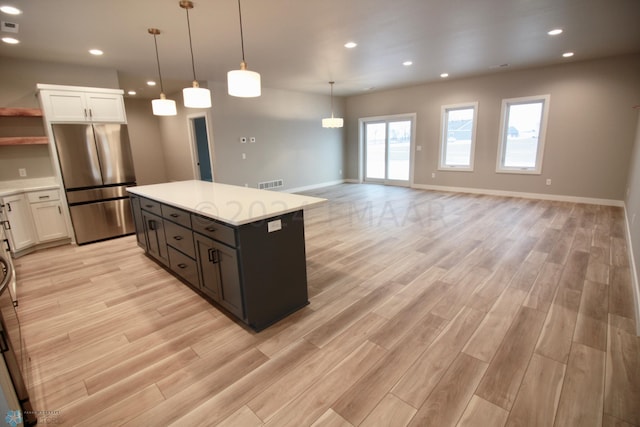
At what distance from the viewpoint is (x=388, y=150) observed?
8859 millimetres

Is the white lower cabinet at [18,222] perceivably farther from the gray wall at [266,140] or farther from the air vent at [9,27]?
the gray wall at [266,140]

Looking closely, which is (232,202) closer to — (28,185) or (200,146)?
(28,185)

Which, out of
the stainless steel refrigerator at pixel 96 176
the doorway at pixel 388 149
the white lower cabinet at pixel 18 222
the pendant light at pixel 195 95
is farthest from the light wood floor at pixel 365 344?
the doorway at pixel 388 149

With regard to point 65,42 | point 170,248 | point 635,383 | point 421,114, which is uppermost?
point 65,42

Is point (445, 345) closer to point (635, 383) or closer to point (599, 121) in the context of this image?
point (635, 383)

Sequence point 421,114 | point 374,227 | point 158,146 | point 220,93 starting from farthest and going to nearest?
point 158,146 → point 421,114 → point 220,93 → point 374,227

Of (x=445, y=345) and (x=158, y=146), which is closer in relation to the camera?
(x=445, y=345)

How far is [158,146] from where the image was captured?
877 cm

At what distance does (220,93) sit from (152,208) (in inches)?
160

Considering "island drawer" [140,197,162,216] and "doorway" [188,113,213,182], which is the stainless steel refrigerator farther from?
"doorway" [188,113,213,182]

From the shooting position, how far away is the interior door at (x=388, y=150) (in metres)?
8.41

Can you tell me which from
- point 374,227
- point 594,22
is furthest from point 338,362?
point 594,22

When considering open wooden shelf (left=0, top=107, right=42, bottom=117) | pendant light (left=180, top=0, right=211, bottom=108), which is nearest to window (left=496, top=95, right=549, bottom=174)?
pendant light (left=180, top=0, right=211, bottom=108)

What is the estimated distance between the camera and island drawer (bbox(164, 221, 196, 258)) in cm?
268
